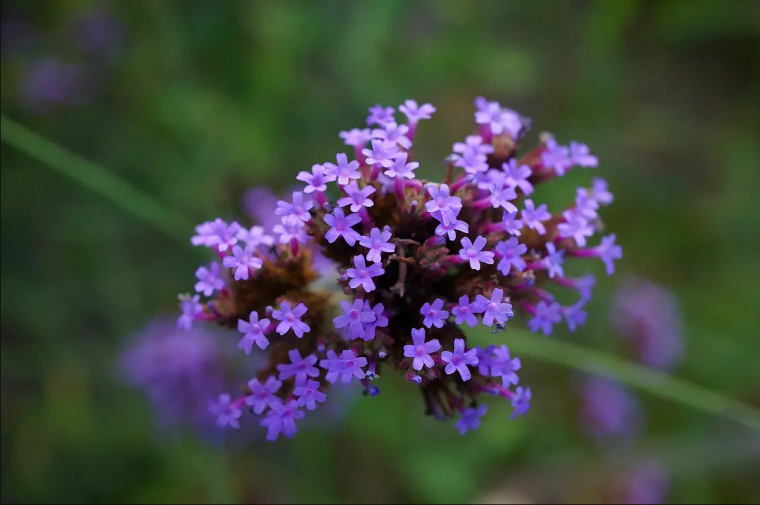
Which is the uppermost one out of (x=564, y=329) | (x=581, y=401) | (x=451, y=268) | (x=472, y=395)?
(x=564, y=329)

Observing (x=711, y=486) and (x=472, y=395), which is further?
(x=711, y=486)

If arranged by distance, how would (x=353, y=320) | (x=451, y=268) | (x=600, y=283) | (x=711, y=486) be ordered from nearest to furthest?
(x=353, y=320) < (x=451, y=268) < (x=711, y=486) < (x=600, y=283)

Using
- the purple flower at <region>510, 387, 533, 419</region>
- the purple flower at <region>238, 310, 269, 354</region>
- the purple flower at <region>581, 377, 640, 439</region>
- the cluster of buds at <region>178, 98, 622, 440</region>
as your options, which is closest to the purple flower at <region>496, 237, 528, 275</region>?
the cluster of buds at <region>178, 98, 622, 440</region>

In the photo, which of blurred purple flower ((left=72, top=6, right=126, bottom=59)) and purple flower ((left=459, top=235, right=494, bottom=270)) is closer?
purple flower ((left=459, top=235, right=494, bottom=270))

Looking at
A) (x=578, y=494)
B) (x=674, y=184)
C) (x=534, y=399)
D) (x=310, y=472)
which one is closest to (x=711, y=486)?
(x=578, y=494)

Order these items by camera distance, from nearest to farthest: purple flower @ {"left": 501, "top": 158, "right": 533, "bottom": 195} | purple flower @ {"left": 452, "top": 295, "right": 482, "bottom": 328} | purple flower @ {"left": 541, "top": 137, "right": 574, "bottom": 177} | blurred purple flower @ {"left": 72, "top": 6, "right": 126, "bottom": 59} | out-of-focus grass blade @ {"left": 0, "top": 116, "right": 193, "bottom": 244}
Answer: purple flower @ {"left": 452, "top": 295, "right": 482, "bottom": 328}
purple flower @ {"left": 501, "top": 158, "right": 533, "bottom": 195}
purple flower @ {"left": 541, "top": 137, "right": 574, "bottom": 177}
out-of-focus grass blade @ {"left": 0, "top": 116, "right": 193, "bottom": 244}
blurred purple flower @ {"left": 72, "top": 6, "right": 126, "bottom": 59}

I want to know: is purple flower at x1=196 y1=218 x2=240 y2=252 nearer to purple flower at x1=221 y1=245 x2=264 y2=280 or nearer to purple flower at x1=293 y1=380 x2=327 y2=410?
purple flower at x1=221 y1=245 x2=264 y2=280

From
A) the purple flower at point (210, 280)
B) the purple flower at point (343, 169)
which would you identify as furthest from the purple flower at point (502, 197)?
the purple flower at point (210, 280)

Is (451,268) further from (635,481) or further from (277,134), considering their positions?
(635,481)
